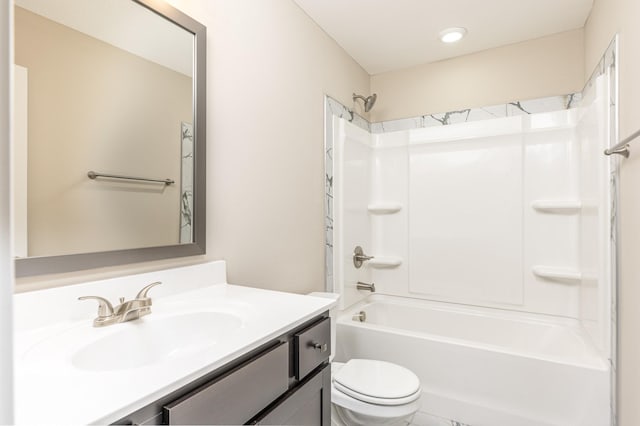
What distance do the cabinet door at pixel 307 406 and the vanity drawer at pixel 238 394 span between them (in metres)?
0.04

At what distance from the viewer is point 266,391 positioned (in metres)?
0.86

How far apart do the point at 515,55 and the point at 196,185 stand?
2.43 metres

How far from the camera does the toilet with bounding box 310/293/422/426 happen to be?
147 centimetres

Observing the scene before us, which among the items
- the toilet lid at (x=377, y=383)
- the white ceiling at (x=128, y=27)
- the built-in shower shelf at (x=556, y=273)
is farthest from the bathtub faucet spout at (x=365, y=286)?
the white ceiling at (x=128, y=27)

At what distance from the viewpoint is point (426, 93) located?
273cm

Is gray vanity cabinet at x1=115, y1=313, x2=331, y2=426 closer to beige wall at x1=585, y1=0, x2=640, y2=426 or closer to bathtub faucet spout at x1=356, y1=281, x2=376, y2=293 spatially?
beige wall at x1=585, y1=0, x2=640, y2=426

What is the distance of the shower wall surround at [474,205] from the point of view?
222cm

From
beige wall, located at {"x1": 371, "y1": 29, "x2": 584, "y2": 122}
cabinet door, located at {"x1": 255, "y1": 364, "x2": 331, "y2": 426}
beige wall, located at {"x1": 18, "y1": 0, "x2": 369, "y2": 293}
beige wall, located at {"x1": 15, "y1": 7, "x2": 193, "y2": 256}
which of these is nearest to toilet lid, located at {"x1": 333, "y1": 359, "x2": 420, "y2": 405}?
cabinet door, located at {"x1": 255, "y1": 364, "x2": 331, "y2": 426}

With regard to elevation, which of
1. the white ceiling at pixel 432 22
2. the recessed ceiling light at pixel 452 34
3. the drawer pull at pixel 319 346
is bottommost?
the drawer pull at pixel 319 346

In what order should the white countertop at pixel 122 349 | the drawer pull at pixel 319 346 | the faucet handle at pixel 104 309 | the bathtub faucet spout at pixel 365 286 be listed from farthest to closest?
1. the bathtub faucet spout at pixel 365 286
2. the drawer pull at pixel 319 346
3. the faucet handle at pixel 104 309
4. the white countertop at pixel 122 349

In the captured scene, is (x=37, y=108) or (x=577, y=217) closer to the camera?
(x=37, y=108)

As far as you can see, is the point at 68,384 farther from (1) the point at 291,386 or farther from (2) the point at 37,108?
(2) the point at 37,108

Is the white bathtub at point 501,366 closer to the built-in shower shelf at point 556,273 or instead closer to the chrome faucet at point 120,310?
the built-in shower shelf at point 556,273

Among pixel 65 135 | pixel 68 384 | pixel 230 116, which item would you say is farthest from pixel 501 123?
pixel 68 384
